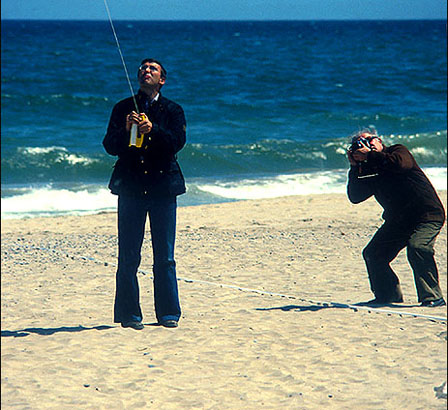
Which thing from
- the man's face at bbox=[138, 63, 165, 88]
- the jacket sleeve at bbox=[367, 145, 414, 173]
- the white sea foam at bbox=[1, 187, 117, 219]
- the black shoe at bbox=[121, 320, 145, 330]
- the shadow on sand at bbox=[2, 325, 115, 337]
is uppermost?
the man's face at bbox=[138, 63, 165, 88]

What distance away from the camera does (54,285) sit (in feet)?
19.0

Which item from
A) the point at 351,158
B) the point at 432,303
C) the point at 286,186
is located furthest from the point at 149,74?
the point at 286,186

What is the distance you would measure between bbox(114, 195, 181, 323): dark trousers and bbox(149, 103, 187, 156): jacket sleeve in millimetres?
302

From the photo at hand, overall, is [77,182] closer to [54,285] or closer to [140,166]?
[54,285]

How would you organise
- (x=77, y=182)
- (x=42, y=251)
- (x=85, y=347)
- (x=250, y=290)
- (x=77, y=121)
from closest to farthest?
(x=85, y=347) → (x=250, y=290) → (x=42, y=251) → (x=77, y=182) → (x=77, y=121)

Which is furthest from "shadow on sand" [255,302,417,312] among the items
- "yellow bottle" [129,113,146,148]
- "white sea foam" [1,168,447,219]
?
"white sea foam" [1,168,447,219]

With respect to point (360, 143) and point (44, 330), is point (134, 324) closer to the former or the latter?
point (44, 330)

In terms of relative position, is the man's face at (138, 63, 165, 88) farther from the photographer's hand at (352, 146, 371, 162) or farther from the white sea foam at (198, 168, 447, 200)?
the white sea foam at (198, 168, 447, 200)

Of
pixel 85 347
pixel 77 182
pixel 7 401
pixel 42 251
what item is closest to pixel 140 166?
pixel 85 347

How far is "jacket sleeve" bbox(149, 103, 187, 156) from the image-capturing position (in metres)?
4.16

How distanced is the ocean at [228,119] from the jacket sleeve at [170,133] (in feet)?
7.42

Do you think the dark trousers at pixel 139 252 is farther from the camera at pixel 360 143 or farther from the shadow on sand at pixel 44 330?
the camera at pixel 360 143

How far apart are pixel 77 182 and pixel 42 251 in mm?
6468

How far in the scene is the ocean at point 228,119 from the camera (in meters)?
13.1
